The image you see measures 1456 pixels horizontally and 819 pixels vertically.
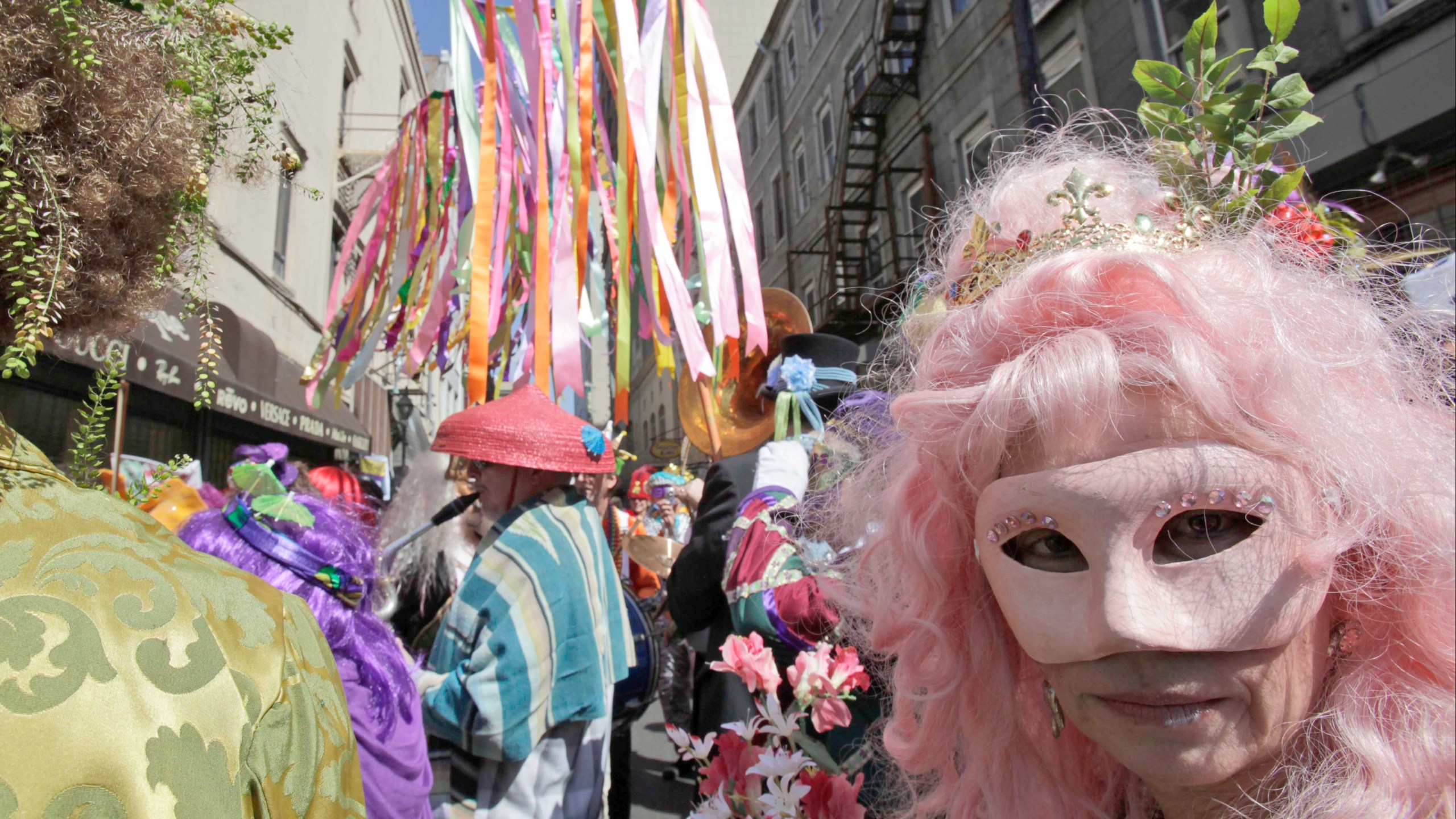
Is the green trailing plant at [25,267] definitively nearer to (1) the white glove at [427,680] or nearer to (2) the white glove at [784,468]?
(1) the white glove at [427,680]

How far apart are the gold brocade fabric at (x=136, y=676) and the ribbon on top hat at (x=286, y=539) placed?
101 cm

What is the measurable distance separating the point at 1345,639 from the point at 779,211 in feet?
59.1

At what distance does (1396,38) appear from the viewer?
5410mm

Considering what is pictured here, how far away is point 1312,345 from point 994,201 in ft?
1.58

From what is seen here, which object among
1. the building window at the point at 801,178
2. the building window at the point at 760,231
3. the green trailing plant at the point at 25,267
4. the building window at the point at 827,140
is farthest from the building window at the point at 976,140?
the green trailing plant at the point at 25,267

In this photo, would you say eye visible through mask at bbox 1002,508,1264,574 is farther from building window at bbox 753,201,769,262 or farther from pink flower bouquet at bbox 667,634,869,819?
building window at bbox 753,201,769,262

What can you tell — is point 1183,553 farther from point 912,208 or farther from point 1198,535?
point 912,208

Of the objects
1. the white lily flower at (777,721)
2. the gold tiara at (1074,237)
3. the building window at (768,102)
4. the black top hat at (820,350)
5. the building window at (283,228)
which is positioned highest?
the building window at (768,102)

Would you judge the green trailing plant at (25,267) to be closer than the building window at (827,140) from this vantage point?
Yes

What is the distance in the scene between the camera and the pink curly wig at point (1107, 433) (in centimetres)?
84

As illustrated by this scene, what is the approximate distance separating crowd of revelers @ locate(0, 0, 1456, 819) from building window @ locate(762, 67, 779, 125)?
18.2m

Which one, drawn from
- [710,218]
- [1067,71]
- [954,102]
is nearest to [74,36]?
[710,218]

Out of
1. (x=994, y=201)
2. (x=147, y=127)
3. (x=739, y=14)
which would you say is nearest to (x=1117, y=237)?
(x=994, y=201)

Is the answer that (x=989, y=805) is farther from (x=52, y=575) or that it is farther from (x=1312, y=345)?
(x=52, y=575)
